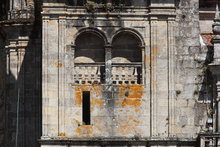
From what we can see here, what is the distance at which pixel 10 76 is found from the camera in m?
51.3

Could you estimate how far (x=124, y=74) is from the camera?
4709 centimetres

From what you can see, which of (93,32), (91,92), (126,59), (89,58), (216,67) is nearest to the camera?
(91,92)

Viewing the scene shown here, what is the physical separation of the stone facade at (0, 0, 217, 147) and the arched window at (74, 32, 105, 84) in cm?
4

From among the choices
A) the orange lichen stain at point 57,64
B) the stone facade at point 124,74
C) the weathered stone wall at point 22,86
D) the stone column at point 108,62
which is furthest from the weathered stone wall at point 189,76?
the weathered stone wall at point 22,86

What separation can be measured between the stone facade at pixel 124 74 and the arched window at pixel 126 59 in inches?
1.5

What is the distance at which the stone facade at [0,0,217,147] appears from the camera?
46531mm

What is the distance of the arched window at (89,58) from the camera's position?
154 ft

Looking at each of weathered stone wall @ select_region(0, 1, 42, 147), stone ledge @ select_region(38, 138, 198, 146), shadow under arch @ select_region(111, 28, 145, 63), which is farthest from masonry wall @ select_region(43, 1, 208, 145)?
weathered stone wall @ select_region(0, 1, 42, 147)

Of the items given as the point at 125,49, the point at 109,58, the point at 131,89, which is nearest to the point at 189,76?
the point at 131,89

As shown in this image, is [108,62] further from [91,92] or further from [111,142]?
[111,142]

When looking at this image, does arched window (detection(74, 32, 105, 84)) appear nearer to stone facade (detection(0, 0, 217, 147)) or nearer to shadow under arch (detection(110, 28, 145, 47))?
stone facade (detection(0, 0, 217, 147))

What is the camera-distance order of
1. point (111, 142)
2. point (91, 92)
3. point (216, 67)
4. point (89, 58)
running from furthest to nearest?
point (89, 58) → point (216, 67) → point (91, 92) → point (111, 142)

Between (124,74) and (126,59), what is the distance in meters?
0.67

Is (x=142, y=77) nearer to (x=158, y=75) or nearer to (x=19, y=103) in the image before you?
(x=158, y=75)
